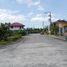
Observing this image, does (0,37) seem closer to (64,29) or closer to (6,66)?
(6,66)

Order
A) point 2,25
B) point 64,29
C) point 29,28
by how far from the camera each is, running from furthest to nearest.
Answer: point 29,28 → point 64,29 → point 2,25

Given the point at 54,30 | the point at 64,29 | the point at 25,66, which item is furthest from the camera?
the point at 54,30

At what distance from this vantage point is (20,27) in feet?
438

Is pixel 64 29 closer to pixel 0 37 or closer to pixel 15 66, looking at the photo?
pixel 0 37

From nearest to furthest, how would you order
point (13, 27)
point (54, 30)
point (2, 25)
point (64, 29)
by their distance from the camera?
point (2, 25)
point (64, 29)
point (54, 30)
point (13, 27)

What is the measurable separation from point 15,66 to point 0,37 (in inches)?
1292

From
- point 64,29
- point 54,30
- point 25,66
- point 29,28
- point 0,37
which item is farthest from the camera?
point 29,28

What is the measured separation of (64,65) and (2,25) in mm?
36283

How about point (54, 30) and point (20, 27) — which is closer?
point (54, 30)

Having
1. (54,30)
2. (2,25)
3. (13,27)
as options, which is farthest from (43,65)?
(13,27)

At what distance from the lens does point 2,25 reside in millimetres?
47688

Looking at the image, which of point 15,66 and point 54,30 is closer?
point 15,66

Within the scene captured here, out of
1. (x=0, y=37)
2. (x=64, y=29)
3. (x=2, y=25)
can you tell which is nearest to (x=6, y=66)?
(x=0, y=37)

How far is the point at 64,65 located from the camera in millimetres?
12305
